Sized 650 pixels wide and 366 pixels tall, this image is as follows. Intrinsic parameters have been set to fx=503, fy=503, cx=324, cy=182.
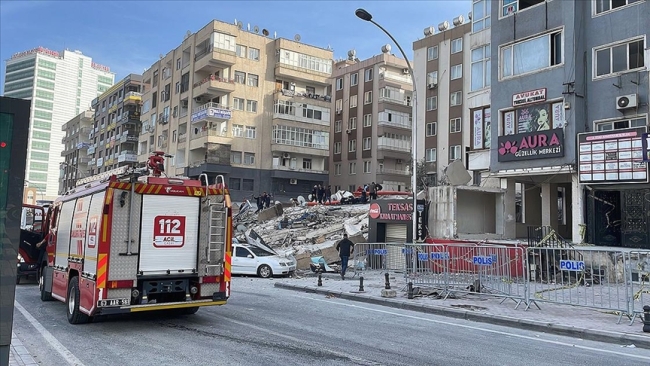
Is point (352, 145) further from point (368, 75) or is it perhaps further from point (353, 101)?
point (368, 75)

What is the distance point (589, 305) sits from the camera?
10586 mm

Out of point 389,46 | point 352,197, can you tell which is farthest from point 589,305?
point 389,46

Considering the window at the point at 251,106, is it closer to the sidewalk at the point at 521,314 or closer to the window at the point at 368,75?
the window at the point at 368,75

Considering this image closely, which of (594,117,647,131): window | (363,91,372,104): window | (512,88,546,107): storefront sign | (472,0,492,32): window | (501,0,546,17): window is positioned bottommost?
(594,117,647,131): window

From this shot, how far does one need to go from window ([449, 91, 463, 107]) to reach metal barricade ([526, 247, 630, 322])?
115 feet

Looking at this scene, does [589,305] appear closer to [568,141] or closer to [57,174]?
[568,141]

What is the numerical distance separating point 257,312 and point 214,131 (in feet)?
152

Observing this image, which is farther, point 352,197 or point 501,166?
point 352,197

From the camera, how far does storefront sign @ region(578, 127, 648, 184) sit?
19.5 metres

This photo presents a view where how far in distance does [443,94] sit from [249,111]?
74.2 feet

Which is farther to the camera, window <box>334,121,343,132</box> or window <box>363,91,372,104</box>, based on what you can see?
window <box>334,121,343,132</box>

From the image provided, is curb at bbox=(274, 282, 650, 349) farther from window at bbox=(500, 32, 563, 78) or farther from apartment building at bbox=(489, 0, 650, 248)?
window at bbox=(500, 32, 563, 78)

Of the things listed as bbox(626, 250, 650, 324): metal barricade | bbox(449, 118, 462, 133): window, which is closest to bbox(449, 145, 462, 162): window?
bbox(449, 118, 462, 133): window

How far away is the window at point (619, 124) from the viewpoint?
67.9ft
